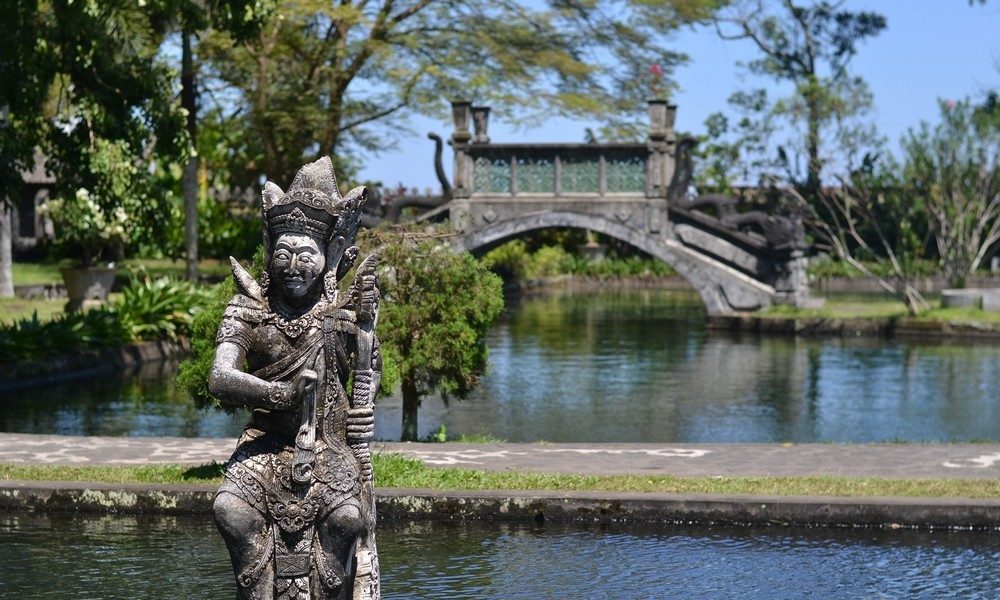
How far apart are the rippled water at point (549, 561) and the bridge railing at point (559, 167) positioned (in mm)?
23238

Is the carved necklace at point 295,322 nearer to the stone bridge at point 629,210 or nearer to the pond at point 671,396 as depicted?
the pond at point 671,396

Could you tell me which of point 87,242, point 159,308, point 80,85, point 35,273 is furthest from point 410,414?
point 35,273

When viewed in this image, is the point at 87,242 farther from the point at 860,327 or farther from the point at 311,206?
the point at 311,206

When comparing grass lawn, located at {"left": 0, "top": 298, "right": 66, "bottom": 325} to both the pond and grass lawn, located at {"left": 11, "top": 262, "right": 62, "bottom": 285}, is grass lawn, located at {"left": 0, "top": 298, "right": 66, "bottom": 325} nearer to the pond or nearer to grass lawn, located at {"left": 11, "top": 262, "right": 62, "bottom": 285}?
grass lawn, located at {"left": 11, "top": 262, "right": 62, "bottom": 285}

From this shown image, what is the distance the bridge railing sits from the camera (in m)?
33.1

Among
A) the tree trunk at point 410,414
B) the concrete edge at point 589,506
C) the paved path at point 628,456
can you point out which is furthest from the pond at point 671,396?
the concrete edge at point 589,506

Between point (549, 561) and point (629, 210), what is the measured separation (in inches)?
950

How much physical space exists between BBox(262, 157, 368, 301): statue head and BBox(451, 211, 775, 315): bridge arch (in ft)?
85.2

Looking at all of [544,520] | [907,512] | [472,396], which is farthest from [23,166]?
[907,512]

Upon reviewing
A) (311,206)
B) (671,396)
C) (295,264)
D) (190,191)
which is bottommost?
(671,396)

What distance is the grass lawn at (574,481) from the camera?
428 inches

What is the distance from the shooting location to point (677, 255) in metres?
33.5

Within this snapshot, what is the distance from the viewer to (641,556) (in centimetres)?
972

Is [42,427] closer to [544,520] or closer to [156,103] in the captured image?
[156,103]
